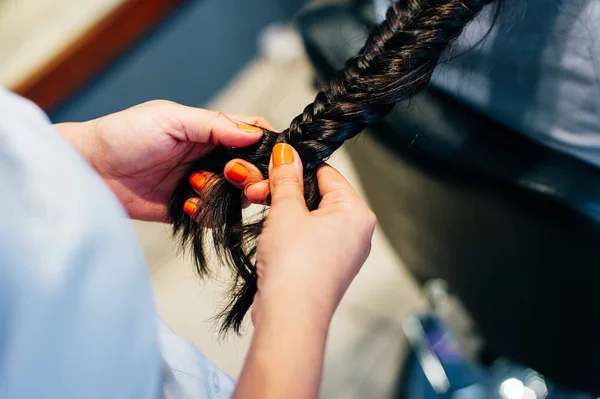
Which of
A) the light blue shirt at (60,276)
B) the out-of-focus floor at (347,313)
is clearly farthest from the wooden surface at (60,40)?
the light blue shirt at (60,276)

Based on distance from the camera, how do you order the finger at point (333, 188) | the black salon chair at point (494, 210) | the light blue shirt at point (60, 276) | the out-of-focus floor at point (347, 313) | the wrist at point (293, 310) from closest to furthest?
the light blue shirt at point (60, 276), the wrist at point (293, 310), the finger at point (333, 188), the black salon chair at point (494, 210), the out-of-focus floor at point (347, 313)

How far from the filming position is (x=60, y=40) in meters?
1.21

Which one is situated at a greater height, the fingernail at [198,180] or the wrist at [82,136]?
the wrist at [82,136]

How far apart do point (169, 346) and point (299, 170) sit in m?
0.25

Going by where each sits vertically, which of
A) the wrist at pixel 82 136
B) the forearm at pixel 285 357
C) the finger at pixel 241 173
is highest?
the wrist at pixel 82 136

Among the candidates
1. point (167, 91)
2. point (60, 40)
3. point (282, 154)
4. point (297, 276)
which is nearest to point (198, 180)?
point (282, 154)

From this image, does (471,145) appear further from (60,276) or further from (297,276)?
(60,276)

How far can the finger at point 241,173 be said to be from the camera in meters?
0.57

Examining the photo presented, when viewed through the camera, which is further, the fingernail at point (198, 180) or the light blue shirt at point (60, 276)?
the fingernail at point (198, 180)

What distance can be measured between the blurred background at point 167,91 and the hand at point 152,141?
34 centimetres

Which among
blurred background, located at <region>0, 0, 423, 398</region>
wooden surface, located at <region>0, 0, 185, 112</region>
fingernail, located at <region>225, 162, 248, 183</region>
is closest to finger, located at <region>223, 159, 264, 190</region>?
fingernail, located at <region>225, 162, 248, 183</region>

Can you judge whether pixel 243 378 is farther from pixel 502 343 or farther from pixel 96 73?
pixel 96 73

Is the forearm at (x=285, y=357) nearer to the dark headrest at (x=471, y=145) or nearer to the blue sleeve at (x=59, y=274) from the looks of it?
the blue sleeve at (x=59, y=274)

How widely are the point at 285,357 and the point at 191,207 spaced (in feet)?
0.90
